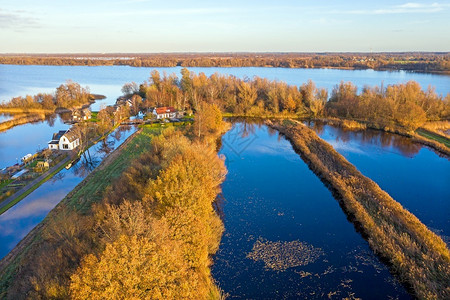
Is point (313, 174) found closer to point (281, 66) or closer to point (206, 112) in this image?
point (206, 112)

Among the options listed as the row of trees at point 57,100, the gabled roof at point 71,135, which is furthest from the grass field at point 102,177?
the row of trees at point 57,100

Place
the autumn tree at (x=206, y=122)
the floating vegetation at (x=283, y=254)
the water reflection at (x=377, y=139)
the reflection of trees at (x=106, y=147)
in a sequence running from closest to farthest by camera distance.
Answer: the floating vegetation at (x=283, y=254) < the water reflection at (x=377, y=139) < the reflection of trees at (x=106, y=147) < the autumn tree at (x=206, y=122)

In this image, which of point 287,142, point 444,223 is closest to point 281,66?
point 287,142

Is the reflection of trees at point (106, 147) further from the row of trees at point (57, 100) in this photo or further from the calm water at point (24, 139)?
the row of trees at point (57, 100)

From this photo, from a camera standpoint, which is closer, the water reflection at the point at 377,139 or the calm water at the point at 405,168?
the calm water at the point at 405,168

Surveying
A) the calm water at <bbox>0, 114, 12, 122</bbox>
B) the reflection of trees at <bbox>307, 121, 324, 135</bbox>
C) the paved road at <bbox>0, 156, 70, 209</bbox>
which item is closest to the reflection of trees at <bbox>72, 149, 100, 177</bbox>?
the paved road at <bbox>0, 156, 70, 209</bbox>
